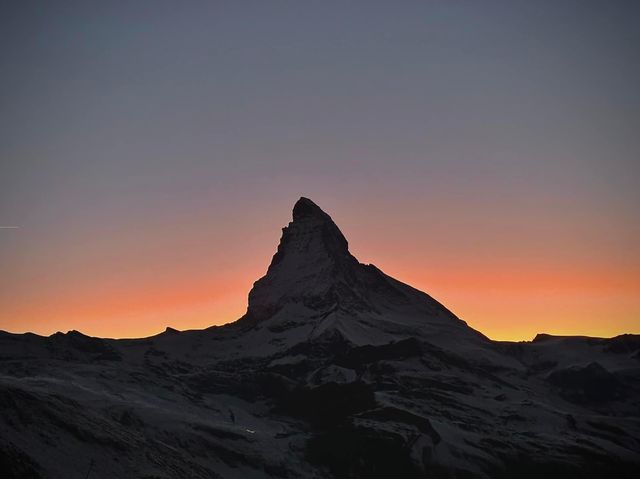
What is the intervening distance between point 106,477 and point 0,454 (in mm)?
25935

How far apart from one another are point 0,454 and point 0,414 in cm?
2310

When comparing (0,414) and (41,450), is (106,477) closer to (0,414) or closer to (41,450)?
(41,450)

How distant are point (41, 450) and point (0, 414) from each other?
42.6 feet

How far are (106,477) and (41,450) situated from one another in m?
14.4

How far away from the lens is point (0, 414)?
200 meters

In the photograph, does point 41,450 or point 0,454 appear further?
point 41,450

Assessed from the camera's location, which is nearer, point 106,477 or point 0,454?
point 0,454

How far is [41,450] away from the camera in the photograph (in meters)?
195

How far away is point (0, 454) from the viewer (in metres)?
178

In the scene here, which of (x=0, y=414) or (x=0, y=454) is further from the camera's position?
(x=0, y=414)

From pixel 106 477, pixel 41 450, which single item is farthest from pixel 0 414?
pixel 106 477
